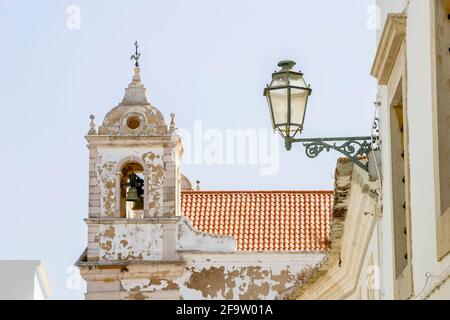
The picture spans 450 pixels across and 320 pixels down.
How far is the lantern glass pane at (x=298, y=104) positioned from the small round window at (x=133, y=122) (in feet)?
66.9

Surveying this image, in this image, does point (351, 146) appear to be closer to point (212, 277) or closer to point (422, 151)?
point (422, 151)

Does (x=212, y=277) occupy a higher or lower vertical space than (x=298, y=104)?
lower

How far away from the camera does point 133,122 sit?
3134 centimetres

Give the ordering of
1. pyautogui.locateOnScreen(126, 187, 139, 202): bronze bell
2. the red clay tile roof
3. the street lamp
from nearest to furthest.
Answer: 1. the street lamp
2. pyautogui.locateOnScreen(126, 187, 139, 202): bronze bell
3. the red clay tile roof

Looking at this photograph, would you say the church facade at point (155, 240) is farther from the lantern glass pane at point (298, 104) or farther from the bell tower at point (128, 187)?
the lantern glass pane at point (298, 104)

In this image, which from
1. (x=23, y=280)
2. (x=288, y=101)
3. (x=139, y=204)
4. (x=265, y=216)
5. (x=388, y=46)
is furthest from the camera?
(x=265, y=216)

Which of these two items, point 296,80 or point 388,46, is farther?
point 296,80

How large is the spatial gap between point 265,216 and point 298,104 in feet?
72.3

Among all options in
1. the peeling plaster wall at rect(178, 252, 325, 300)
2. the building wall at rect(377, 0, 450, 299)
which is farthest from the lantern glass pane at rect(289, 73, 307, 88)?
the peeling plaster wall at rect(178, 252, 325, 300)

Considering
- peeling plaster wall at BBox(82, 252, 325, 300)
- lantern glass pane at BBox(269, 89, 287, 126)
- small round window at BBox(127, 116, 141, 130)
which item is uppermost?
small round window at BBox(127, 116, 141, 130)

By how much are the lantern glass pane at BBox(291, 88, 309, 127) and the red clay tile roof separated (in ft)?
66.8

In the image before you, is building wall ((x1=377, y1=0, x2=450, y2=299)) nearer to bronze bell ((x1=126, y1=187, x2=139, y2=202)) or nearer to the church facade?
bronze bell ((x1=126, y1=187, x2=139, y2=202))

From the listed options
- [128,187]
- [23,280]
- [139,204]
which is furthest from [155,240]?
[23,280]

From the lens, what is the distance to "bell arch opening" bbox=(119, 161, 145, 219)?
100 ft
